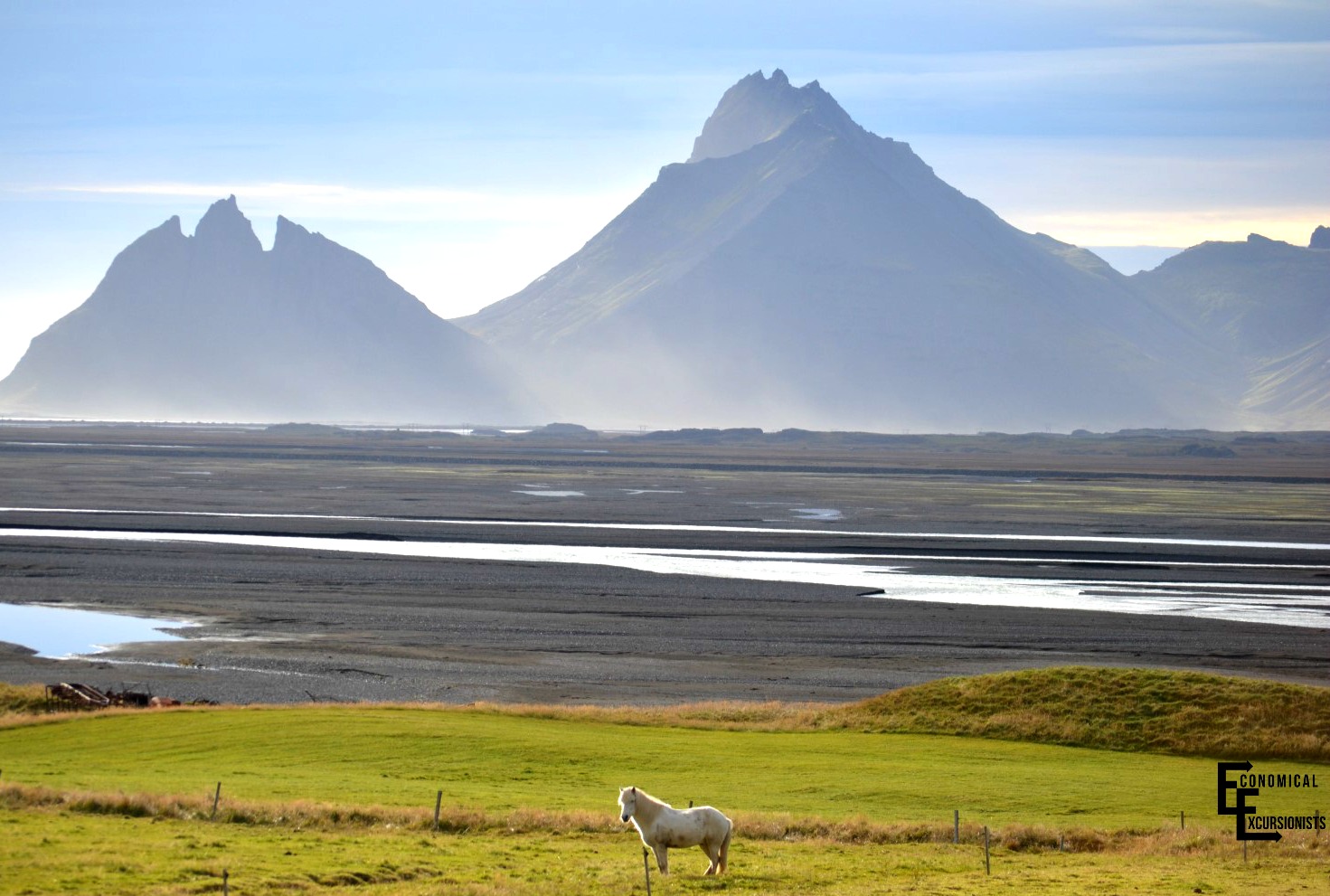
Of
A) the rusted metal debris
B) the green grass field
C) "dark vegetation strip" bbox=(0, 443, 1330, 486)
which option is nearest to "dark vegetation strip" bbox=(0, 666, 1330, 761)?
the green grass field

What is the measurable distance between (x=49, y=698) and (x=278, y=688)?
5893mm

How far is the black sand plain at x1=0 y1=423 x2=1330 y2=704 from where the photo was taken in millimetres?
41094

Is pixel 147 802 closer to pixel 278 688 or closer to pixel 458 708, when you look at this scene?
pixel 458 708

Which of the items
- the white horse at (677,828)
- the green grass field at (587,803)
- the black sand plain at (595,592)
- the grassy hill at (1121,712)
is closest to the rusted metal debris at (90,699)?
the green grass field at (587,803)

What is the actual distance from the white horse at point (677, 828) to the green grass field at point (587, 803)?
440 millimetres

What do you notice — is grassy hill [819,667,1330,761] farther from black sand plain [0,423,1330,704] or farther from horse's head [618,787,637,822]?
horse's head [618,787,637,822]

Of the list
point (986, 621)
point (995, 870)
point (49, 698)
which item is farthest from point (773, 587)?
point (995, 870)

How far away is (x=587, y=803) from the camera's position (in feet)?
79.7

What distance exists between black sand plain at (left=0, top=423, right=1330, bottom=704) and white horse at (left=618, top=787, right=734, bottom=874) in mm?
19675

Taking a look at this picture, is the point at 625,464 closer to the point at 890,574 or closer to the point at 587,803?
the point at 890,574

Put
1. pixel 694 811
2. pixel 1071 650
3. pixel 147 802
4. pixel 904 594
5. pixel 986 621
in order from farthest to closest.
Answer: pixel 904 594, pixel 986 621, pixel 1071 650, pixel 147 802, pixel 694 811

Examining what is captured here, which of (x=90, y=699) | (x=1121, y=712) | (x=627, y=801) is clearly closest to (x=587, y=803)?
(x=627, y=801)

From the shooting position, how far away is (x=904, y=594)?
186ft

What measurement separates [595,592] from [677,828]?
1497 inches
